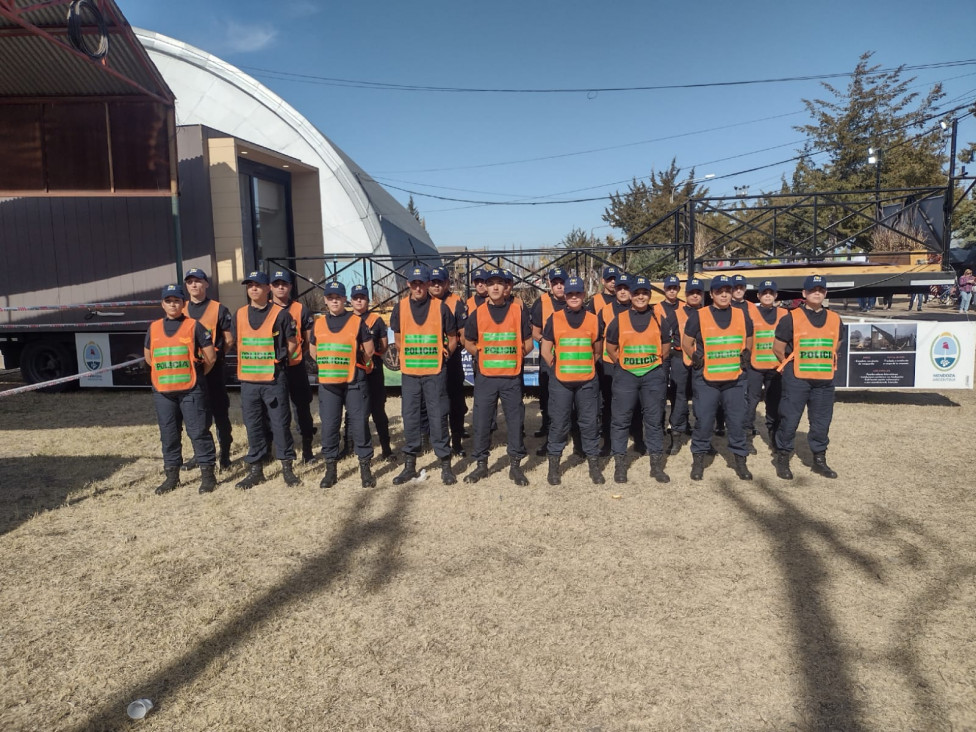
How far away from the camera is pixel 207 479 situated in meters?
5.51

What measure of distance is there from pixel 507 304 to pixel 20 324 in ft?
30.5

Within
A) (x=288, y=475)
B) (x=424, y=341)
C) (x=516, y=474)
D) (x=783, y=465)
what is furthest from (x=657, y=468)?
(x=288, y=475)

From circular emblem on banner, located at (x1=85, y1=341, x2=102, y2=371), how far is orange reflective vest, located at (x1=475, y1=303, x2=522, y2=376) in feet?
26.4

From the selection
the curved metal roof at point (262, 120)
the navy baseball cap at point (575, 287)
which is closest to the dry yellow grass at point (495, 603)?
the navy baseball cap at point (575, 287)

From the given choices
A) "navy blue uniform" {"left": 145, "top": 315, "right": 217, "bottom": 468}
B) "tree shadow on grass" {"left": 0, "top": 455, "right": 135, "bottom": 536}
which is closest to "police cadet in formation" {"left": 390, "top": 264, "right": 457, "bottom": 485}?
"navy blue uniform" {"left": 145, "top": 315, "right": 217, "bottom": 468}

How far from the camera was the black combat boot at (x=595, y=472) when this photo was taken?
18.4ft

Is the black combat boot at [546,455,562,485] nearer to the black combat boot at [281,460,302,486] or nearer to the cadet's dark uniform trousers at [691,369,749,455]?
the cadet's dark uniform trousers at [691,369,749,455]

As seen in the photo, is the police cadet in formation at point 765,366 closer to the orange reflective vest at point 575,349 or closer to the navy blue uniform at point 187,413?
the orange reflective vest at point 575,349

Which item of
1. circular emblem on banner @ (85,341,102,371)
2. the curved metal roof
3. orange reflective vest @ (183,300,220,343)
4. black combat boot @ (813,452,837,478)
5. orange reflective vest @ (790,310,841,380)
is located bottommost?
black combat boot @ (813,452,837,478)

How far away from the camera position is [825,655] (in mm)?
2982

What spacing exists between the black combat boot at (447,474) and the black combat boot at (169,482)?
2.43 m

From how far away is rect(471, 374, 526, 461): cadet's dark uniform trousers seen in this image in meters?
5.61

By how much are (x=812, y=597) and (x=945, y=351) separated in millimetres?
6718

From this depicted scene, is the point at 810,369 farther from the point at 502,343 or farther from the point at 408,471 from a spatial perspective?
the point at 408,471
